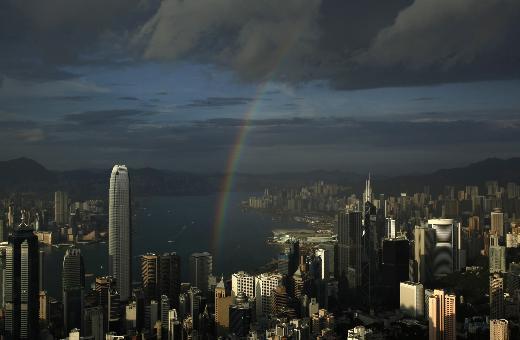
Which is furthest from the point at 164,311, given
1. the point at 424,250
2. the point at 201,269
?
the point at 424,250

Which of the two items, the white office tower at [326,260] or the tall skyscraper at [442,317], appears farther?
the white office tower at [326,260]

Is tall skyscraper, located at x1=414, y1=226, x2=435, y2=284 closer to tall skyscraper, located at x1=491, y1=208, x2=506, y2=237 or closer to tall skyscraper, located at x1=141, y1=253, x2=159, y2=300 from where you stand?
tall skyscraper, located at x1=491, y1=208, x2=506, y2=237

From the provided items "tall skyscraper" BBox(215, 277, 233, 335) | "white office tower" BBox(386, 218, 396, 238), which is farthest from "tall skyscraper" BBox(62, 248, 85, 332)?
"white office tower" BBox(386, 218, 396, 238)

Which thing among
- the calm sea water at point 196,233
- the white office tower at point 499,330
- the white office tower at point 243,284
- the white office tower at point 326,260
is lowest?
the white office tower at point 499,330

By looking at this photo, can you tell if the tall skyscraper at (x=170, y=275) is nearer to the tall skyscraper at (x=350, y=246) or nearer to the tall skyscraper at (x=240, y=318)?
the tall skyscraper at (x=240, y=318)

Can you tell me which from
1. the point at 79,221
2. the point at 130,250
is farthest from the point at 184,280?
the point at 79,221

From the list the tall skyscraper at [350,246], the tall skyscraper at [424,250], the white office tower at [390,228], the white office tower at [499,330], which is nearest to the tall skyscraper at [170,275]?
the tall skyscraper at [350,246]
